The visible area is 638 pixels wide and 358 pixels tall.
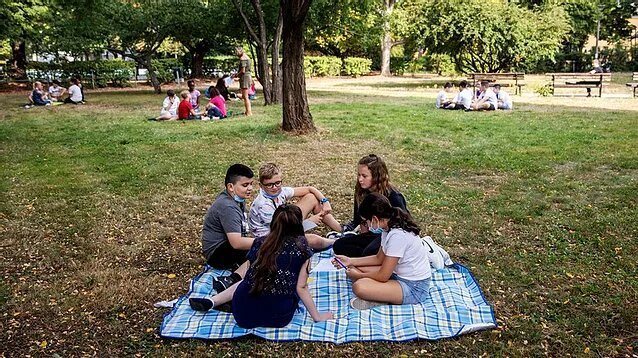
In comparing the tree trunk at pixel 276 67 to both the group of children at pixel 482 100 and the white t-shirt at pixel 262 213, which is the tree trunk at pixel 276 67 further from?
the white t-shirt at pixel 262 213

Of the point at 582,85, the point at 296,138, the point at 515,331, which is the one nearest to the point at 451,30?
the point at 582,85

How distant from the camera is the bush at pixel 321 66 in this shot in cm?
3488

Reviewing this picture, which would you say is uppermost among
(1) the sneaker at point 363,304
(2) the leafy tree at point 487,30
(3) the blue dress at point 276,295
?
(2) the leafy tree at point 487,30

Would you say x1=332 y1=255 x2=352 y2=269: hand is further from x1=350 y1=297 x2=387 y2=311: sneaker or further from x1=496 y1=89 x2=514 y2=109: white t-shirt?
x1=496 y1=89 x2=514 y2=109: white t-shirt

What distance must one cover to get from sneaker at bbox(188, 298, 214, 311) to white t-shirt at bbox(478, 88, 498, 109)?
1252cm

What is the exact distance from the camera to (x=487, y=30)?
23.4 m

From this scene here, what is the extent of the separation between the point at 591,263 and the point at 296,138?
6940 millimetres

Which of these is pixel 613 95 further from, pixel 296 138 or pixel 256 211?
pixel 256 211

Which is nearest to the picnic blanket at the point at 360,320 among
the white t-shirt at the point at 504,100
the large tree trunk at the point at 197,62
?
the white t-shirt at the point at 504,100

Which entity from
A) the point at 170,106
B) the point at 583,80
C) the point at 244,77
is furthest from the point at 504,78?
the point at 170,106

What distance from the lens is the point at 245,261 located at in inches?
186

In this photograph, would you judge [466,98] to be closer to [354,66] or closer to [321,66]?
[321,66]

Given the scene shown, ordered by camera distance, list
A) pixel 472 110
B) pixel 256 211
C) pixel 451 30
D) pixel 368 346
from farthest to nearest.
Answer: pixel 451 30 < pixel 472 110 < pixel 256 211 < pixel 368 346

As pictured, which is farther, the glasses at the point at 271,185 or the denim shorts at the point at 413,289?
the glasses at the point at 271,185
